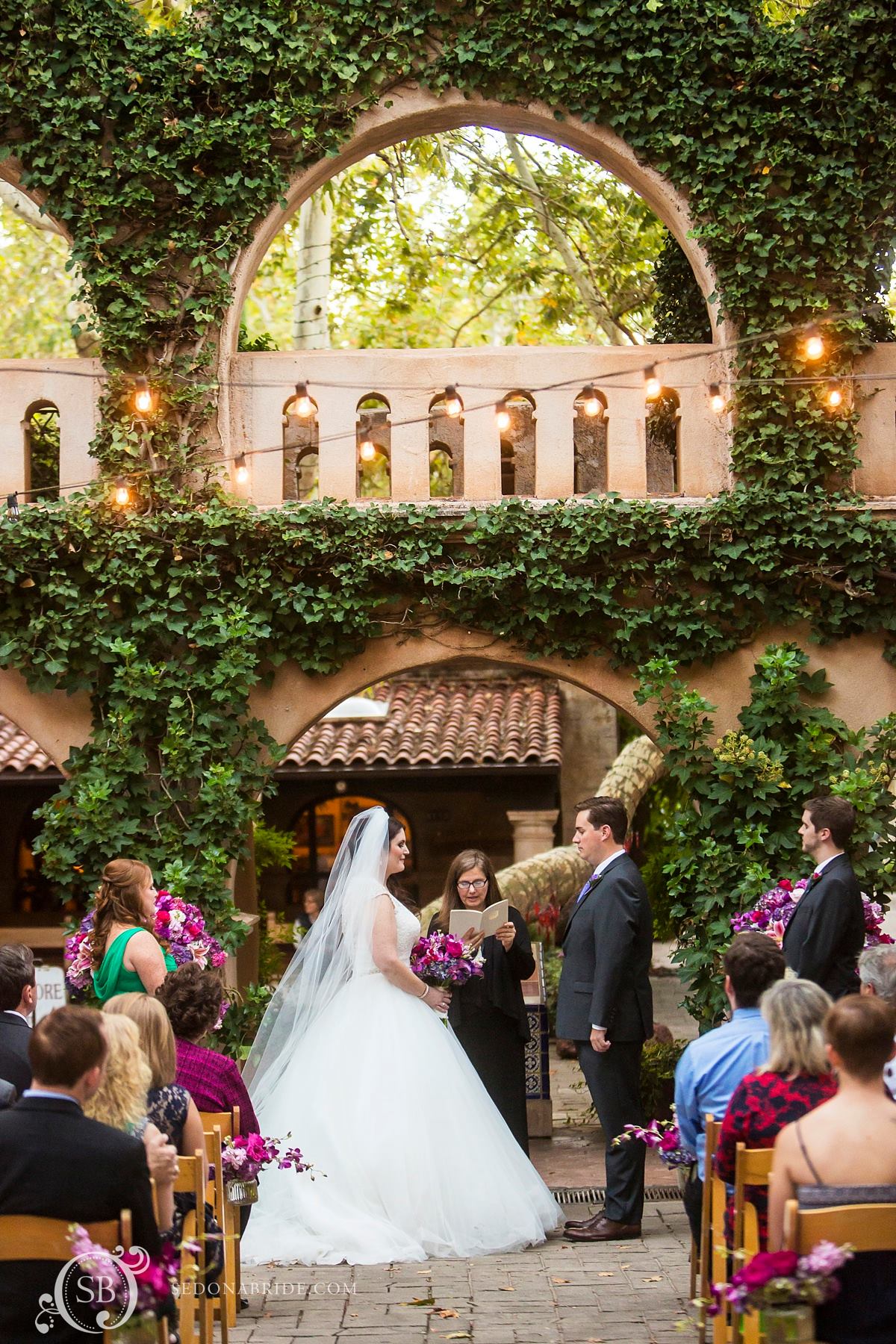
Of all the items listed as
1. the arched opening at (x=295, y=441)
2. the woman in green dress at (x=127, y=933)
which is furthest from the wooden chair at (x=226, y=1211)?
the arched opening at (x=295, y=441)

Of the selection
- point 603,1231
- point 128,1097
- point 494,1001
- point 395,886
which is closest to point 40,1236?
point 128,1097

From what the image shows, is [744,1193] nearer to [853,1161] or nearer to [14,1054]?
[853,1161]

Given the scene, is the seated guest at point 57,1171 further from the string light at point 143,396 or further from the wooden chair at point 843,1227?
the string light at point 143,396

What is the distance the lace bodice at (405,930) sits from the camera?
757 cm

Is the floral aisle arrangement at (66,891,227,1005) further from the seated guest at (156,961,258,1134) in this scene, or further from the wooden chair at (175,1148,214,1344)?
the wooden chair at (175,1148,214,1344)

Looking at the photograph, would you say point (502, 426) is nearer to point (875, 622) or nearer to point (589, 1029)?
point (875, 622)

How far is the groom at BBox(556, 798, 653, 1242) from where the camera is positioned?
7.14 m

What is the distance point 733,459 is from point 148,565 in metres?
3.79

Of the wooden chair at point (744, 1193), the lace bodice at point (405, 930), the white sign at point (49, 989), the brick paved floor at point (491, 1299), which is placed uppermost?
the lace bodice at point (405, 930)

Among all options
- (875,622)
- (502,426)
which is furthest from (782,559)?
(502,426)

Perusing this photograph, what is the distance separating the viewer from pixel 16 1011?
5.82 metres

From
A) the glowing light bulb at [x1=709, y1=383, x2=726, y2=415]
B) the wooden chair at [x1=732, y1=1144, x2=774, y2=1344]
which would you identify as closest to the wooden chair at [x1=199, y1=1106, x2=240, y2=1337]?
the wooden chair at [x1=732, y1=1144, x2=774, y2=1344]

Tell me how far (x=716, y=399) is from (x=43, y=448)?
4.91 metres

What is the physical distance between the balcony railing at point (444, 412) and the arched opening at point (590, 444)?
1.0 inches
